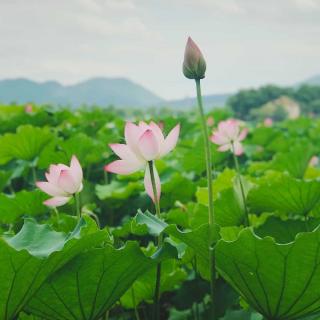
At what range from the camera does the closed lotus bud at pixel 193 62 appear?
0.98m

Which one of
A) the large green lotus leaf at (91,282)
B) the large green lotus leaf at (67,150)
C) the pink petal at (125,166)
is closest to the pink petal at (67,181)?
the pink petal at (125,166)

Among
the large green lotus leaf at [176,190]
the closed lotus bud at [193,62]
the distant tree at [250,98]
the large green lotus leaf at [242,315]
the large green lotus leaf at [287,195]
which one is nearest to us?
the closed lotus bud at [193,62]

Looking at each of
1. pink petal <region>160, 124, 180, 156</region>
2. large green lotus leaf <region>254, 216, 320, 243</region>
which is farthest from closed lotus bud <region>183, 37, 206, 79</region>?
large green lotus leaf <region>254, 216, 320, 243</region>

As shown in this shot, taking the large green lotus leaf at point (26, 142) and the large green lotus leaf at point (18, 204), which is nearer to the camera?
the large green lotus leaf at point (18, 204)

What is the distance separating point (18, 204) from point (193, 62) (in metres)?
0.82

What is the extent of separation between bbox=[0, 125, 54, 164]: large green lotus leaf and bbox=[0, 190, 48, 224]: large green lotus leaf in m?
0.59

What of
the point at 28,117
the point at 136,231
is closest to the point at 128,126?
the point at 136,231

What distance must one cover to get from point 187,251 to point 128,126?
1.07ft

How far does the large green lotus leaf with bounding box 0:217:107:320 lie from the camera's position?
87 centimetres

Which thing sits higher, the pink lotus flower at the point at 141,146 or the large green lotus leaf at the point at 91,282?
the pink lotus flower at the point at 141,146

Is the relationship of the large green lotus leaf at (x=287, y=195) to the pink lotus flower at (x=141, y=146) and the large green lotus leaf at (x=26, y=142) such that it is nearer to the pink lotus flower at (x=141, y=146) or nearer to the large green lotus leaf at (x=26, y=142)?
the pink lotus flower at (x=141, y=146)

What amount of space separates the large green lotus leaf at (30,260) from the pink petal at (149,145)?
6.0 inches

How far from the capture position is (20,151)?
2.29m

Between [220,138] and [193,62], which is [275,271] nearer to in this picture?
[193,62]
